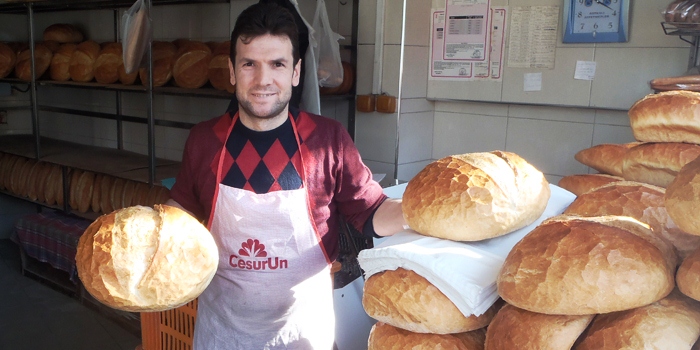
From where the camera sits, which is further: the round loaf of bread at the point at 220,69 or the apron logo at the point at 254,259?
the round loaf of bread at the point at 220,69

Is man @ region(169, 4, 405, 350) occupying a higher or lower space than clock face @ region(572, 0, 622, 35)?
lower

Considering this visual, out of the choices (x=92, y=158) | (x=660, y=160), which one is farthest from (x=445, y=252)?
(x=92, y=158)

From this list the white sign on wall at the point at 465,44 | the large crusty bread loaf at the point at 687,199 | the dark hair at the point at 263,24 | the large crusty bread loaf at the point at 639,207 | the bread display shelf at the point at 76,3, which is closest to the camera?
the large crusty bread loaf at the point at 687,199

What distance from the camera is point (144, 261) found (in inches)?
38.5

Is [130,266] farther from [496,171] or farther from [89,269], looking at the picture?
[496,171]

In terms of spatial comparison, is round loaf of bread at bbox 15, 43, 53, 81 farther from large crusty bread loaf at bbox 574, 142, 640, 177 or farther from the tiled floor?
large crusty bread loaf at bbox 574, 142, 640, 177

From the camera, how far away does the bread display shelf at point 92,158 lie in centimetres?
373

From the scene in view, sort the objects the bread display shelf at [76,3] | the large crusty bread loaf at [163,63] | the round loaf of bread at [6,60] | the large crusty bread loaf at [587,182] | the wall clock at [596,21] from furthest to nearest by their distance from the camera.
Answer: the round loaf of bread at [6,60], the bread display shelf at [76,3], the large crusty bread loaf at [163,63], the wall clock at [596,21], the large crusty bread loaf at [587,182]

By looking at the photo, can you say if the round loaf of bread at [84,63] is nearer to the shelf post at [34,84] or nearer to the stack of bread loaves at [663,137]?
the shelf post at [34,84]

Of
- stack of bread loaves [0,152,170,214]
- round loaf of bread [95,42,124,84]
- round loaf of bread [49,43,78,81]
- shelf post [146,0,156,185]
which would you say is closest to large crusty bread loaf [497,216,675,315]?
shelf post [146,0,156,185]

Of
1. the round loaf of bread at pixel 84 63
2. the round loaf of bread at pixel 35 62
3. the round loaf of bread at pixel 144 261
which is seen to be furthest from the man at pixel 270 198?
the round loaf of bread at pixel 35 62

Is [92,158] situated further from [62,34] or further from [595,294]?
[595,294]

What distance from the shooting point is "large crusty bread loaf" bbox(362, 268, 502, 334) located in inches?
29.4

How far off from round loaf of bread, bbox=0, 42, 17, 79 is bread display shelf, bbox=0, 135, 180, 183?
61 cm
